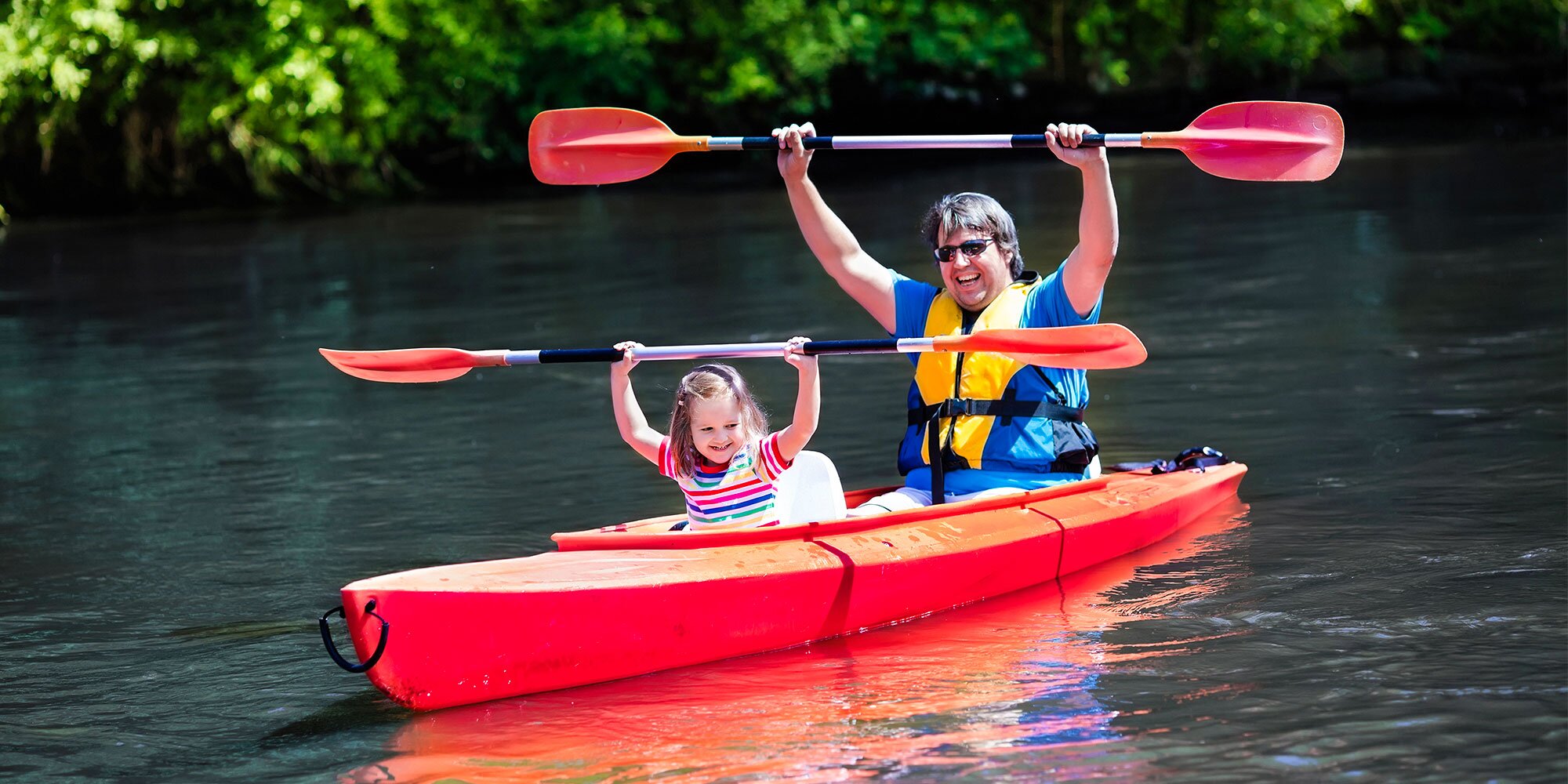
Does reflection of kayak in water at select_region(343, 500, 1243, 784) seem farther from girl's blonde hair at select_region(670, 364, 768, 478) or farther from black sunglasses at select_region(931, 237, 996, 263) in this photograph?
black sunglasses at select_region(931, 237, 996, 263)

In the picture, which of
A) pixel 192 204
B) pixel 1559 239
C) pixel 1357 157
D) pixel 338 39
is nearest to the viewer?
pixel 1559 239

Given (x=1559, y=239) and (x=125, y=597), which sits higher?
(x=1559, y=239)

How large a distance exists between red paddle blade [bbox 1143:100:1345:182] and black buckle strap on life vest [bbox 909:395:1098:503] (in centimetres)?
86

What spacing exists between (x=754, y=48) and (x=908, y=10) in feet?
5.70

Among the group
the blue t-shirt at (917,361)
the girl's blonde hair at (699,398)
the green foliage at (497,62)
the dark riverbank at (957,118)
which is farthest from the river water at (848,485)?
the dark riverbank at (957,118)

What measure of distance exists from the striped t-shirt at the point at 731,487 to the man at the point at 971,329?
394mm

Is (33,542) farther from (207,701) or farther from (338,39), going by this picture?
(338,39)

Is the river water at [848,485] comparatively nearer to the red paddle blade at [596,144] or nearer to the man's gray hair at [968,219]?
the man's gray hair at [968,219]

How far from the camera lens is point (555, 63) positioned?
20219 mm

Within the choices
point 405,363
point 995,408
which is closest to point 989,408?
point 995,408

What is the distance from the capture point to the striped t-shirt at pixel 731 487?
14.7 feet

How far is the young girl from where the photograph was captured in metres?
4.37

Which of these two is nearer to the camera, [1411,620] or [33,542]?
[1411,620]

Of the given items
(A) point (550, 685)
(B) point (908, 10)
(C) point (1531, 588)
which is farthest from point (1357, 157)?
(A) point (550, 685)
